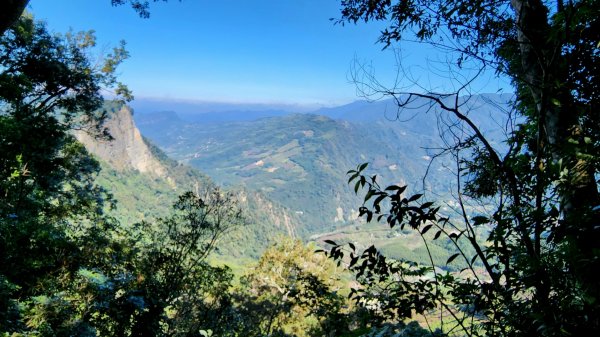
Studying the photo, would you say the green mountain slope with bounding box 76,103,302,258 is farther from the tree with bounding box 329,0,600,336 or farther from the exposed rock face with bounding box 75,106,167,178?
the tree with bounding box 329,0,600,336

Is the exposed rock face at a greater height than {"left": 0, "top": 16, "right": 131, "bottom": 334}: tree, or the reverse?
{"left": 0, "top": 16, "right": 131, "bottom": 334}: tree

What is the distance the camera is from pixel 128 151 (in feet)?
513

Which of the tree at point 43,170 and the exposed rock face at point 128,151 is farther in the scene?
the exposed rock face at point 128,151

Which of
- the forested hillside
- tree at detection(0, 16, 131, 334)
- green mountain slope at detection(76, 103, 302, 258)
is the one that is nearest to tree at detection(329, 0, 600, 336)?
the forested hillside

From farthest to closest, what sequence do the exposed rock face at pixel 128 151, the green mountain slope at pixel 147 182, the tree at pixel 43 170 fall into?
the exposed rock face at pixel 128 151 < the green mountain slope at pixel 147 182 < the tree at pixel 43 170

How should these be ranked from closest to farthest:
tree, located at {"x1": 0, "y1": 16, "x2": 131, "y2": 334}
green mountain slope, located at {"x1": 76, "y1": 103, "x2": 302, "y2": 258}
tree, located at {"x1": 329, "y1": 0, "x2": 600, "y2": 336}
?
tree, located at {"x1": 329, "y1": 0, "x2": 600, "y2": 336}
tree, located at {"x1": 0, "y1": 16, "x2": 131, "y2": 334}
green mountain slope, located at {"x1": 76, "y1": 103, "x2": 302, "y2": 258}

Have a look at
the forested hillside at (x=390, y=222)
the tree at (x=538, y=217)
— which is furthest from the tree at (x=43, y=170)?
the tree at (x=538, y=217)

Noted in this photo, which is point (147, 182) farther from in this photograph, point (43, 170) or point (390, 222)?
point (390, 222)

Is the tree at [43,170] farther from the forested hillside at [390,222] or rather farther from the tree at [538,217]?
the tree at [538,217]

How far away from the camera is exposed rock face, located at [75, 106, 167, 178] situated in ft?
479

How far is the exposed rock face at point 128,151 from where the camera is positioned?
479ft

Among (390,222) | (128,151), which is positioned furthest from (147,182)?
(390,222)

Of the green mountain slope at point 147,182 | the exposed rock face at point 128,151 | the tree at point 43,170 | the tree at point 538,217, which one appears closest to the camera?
the tree at point 538,217

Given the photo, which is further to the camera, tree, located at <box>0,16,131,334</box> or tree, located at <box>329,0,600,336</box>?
tree, located at <box>0,16,131,334</box>
